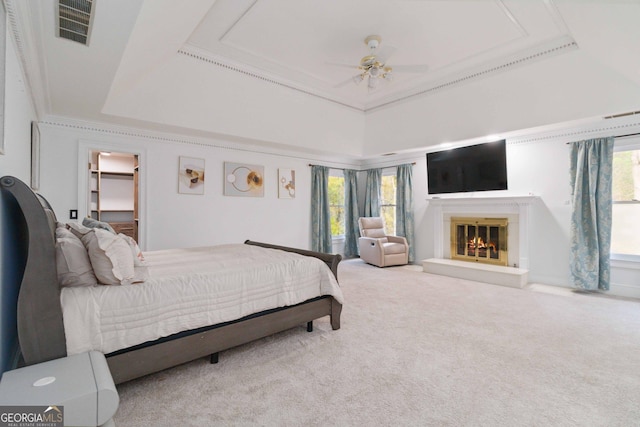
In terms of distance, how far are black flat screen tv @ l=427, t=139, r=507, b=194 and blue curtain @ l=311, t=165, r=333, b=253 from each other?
7.27ft

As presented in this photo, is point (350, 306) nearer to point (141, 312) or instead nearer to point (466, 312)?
point (466, 312)

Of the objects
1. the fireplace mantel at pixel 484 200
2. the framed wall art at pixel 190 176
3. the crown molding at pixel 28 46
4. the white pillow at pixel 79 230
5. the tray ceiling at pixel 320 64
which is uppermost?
the tray ceiling at pixel 320 64

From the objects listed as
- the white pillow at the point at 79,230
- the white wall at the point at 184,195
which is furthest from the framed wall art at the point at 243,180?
the white pillow at the point at 79,230

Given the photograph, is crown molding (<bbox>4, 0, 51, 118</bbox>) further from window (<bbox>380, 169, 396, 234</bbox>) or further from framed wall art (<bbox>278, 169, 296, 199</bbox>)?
window (<bbox>380, 169, 396, 234</bbox>)

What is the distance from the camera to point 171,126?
4.25 meters

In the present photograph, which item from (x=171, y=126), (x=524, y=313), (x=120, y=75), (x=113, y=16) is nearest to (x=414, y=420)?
(x=524, y=313)

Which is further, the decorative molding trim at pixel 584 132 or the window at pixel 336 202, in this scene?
the window at pixel 336 202

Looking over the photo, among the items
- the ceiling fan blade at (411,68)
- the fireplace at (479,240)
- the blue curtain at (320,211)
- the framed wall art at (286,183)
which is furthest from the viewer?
the blue curtain at (320,211)

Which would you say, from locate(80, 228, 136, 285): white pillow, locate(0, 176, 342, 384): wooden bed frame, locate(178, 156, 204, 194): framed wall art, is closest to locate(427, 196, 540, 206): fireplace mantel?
locate(178, 156, 204, 194): framed wall art

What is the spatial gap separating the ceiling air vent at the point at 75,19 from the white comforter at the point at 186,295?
1.72 m

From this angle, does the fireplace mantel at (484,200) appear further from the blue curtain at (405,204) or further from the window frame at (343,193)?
the window frame at (343,193)

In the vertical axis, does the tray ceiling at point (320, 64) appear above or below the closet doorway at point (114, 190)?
above

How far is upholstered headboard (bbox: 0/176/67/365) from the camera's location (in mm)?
1553

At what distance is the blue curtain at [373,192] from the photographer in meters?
7.23
